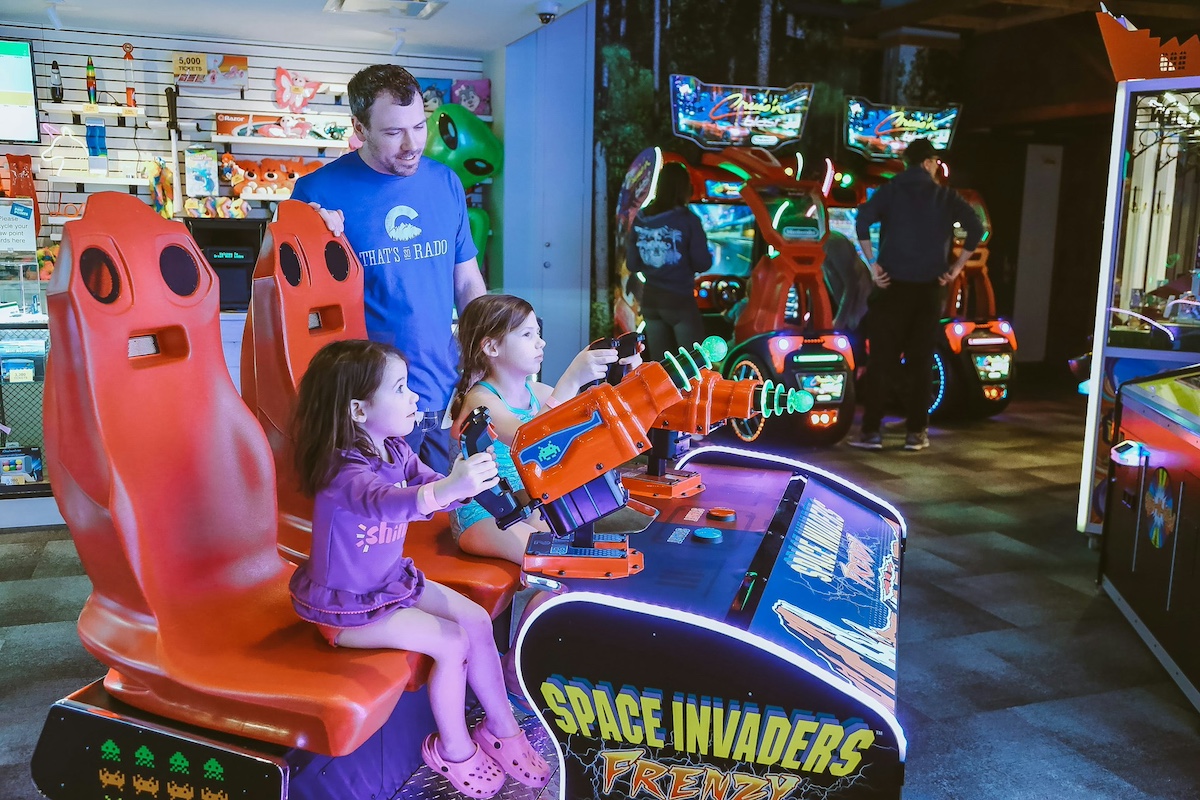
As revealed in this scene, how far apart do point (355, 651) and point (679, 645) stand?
59 cm

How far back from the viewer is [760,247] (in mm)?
6895

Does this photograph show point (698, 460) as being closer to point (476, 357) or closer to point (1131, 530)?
point (476, 357)

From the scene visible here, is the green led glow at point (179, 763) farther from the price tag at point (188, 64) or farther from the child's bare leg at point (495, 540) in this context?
the price tag at point (188, 64)

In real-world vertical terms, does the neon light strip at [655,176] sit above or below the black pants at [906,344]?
above

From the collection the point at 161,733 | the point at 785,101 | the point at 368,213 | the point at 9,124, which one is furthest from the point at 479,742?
the point at 785,101

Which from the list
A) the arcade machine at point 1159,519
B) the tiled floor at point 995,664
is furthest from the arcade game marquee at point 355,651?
the arcade machine at point 1159,519

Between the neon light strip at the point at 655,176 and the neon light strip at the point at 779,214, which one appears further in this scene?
the neon light strip at the point at 655,176

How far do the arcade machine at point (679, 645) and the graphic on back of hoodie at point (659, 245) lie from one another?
13.0ft

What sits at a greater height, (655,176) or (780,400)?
(655,176)

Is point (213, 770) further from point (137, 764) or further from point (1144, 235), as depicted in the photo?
point (1144, 235)

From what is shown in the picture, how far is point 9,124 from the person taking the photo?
5.41 metres

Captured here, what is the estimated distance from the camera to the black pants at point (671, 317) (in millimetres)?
5875

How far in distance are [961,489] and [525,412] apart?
3252 mm

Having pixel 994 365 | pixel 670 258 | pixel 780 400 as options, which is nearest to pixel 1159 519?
pixel 780 400
